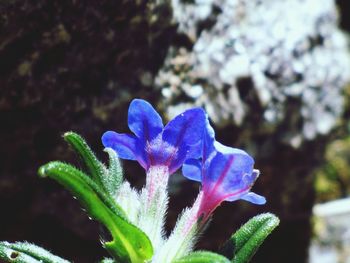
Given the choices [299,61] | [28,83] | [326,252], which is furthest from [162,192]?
[326,252]

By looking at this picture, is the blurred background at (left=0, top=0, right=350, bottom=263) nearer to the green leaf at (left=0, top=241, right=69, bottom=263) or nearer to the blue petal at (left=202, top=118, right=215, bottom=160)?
the green leaf at (left=0, top=241, right=69, bottom=263)

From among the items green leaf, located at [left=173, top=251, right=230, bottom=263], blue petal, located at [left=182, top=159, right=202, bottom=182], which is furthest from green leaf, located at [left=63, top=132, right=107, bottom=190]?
green leaf, located at [left=173, top=251, right=230, bottom=263]

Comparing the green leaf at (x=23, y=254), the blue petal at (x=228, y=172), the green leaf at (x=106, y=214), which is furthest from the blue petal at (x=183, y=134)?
the green leaf at (x=23, y=254)

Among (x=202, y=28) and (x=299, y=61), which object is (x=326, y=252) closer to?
(x=299, y=61)

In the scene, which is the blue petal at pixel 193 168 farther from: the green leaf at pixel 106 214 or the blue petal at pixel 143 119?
the green leaf at pixel 106 214

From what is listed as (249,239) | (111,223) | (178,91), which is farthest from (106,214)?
(178,91)

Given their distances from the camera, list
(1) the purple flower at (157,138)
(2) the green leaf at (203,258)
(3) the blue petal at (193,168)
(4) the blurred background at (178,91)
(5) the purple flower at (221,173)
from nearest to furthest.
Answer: (2) the green leaf at (203,258)
(5) the purple flower at (221,173)
(1) the purple flower at (157,138)
(3) the blue petal at (193,168)
(4) the blurred background at (178,91)
